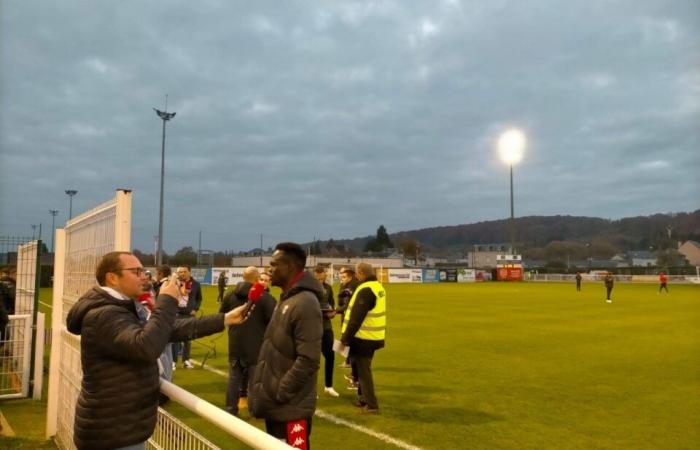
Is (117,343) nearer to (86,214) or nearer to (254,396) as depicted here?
(254,396)

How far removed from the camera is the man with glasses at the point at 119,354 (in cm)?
273

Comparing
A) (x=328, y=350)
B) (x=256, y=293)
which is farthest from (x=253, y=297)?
(x=328, y=350)

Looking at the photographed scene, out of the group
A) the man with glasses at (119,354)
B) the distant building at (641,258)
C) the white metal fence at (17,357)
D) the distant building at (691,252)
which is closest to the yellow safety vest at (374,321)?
the man with glasses at (119,354)

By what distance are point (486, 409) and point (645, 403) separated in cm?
245

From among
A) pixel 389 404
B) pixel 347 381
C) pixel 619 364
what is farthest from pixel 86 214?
pixel 619 364

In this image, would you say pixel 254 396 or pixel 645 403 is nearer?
pixel 254 396

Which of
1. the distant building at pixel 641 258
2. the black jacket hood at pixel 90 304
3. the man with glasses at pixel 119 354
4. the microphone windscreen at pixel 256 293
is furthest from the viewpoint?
the distant building at pixel 641 258

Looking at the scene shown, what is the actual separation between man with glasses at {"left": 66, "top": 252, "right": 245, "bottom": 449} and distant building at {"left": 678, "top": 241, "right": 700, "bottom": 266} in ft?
487

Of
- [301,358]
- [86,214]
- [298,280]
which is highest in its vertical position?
[86,214]

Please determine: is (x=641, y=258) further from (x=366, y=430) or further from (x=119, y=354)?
(x=119, y=354)

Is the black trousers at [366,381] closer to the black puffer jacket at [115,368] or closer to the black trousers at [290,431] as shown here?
the black trousers at [290,431]

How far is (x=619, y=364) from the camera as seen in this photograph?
1079 centimetres

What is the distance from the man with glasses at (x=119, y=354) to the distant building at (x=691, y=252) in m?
148

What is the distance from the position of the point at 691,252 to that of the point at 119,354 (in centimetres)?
15407
